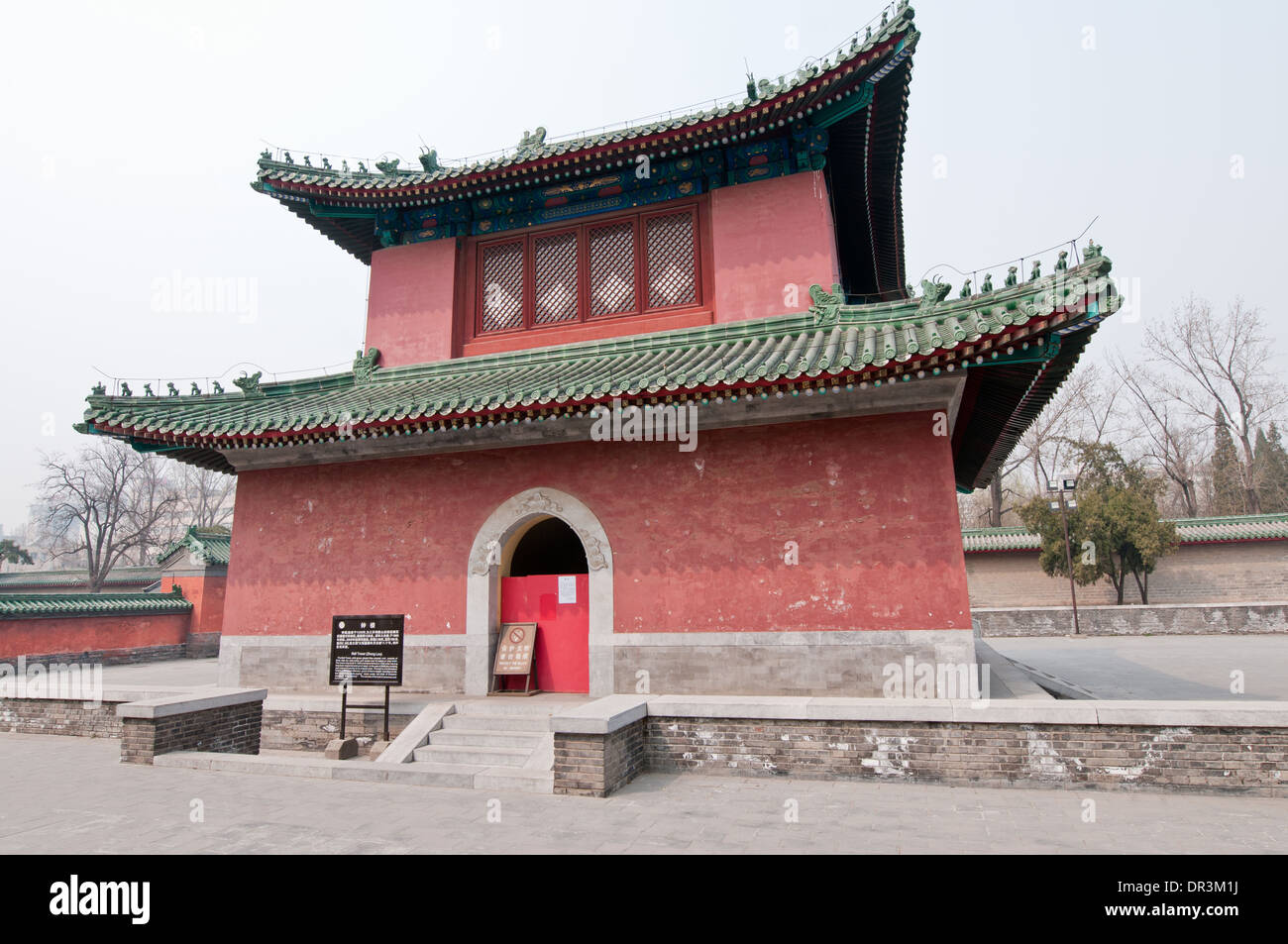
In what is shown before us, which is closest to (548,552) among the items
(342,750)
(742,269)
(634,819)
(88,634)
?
(342,750)

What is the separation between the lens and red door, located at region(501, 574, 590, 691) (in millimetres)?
10000

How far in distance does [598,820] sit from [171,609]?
24.4 metres

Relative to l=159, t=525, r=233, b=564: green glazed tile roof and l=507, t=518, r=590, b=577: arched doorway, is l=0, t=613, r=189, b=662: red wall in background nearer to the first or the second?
l=159, t=525, r=233, b=564: green glazed tile roof

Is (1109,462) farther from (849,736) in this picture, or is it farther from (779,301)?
(849,736)

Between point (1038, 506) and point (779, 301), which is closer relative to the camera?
point (779, 301)

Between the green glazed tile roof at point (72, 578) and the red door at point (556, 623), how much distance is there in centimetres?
3350

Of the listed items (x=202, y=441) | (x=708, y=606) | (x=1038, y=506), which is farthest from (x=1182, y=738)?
(x=1038, y=506)

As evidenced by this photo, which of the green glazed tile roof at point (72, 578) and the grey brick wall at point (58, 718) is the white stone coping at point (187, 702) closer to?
the grey brick wall at point (58, 718)

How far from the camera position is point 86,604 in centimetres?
2161

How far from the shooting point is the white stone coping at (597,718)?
6293 mm

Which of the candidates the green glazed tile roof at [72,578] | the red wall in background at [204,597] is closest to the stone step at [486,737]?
the red wall in background at [204,597]

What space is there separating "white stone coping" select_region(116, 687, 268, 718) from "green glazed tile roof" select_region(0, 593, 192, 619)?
16087 mm

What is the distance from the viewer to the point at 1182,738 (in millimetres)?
6164
